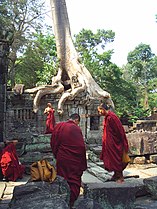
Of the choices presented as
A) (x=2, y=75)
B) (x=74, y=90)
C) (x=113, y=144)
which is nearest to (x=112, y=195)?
(x=113, y=144)

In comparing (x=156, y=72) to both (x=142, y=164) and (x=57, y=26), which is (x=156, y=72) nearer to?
(x=57, y=26)

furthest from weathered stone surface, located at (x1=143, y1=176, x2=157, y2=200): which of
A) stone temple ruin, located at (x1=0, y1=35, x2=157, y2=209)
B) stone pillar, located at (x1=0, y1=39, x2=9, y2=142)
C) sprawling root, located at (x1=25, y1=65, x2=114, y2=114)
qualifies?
sprawling root, located at (x1=25, y1=65, x2=114, y2=114)

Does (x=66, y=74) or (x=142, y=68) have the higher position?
(x=142, y=68)

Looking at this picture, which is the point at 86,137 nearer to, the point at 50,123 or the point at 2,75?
the point at 50,123

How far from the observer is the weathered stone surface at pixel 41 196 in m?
2.80

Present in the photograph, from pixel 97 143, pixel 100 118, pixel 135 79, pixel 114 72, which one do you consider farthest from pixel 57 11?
pixel 135 79

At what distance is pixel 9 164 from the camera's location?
20.9 ft

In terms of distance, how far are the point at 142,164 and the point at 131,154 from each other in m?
0.46

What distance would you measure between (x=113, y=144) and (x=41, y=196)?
194 centimetres

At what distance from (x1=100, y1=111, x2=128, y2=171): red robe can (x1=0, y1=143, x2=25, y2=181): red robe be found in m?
2.64

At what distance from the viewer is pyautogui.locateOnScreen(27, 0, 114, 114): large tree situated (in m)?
13.8

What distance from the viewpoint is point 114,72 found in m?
22.3

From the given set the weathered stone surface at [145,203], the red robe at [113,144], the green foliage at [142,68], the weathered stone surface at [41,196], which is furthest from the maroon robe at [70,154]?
the green foliage at [142,68]

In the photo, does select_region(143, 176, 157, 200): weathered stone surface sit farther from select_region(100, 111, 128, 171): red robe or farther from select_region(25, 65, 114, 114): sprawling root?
select_region(25, 65, 114, 114): sprawling root
